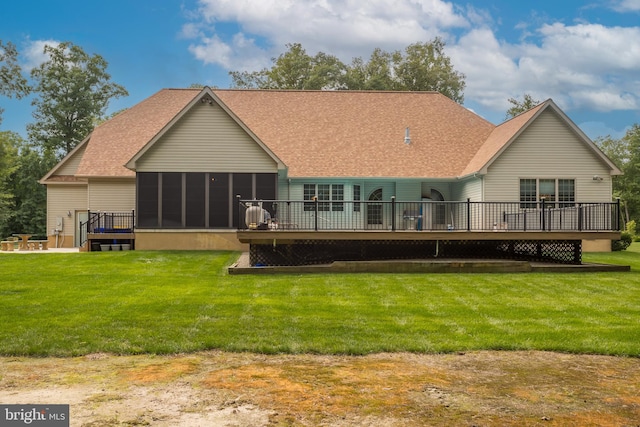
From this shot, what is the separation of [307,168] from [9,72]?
1250cm

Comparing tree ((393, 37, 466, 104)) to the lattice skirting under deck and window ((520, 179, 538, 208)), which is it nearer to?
window ((520, 179, 538, 208))

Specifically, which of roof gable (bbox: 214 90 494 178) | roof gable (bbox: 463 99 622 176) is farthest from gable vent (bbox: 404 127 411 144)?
roof gable (bbox: 463 99 622 176)

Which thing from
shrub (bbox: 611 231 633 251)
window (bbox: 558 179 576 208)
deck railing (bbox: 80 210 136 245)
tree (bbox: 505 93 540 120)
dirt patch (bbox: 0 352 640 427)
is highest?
tree (bbox: 505 93 540 120)

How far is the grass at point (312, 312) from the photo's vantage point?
8.77 meters

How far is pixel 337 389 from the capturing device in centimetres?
655

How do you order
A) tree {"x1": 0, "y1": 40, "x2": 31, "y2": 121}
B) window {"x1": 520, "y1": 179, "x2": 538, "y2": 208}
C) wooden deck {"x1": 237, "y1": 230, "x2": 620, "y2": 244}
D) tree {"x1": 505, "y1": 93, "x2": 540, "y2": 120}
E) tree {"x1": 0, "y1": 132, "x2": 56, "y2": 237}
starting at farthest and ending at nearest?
tree {"x1": 505, "y1": 93, "x2": 540, "y2": 120} < tree {"x1": 0, "y1": 132, "x2": 56, "y2": 237} < window {"x1": 520, "y1": 179, "x2": 538, "y2": 208} < tree {"x1": 0, "y1": 40, "x2": 31, "y2": 121} < wooden deck {"x1": 237, "y1": 230, "x2": 620, "y2": 244}

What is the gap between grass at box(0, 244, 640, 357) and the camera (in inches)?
345

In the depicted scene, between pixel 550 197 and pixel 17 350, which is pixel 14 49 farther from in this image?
pixel 550 197

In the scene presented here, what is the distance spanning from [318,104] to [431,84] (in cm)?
2112

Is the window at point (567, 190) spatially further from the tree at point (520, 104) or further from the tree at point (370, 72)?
the tree at point (520, 104)

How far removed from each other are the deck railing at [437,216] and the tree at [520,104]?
32.1 meters

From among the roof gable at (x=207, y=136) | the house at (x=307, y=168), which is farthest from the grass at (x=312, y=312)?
the roof gable at (x=207, y=136)

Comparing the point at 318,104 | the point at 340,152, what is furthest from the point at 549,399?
the point at 318,104

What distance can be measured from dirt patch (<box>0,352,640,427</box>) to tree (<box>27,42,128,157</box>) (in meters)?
48.9
